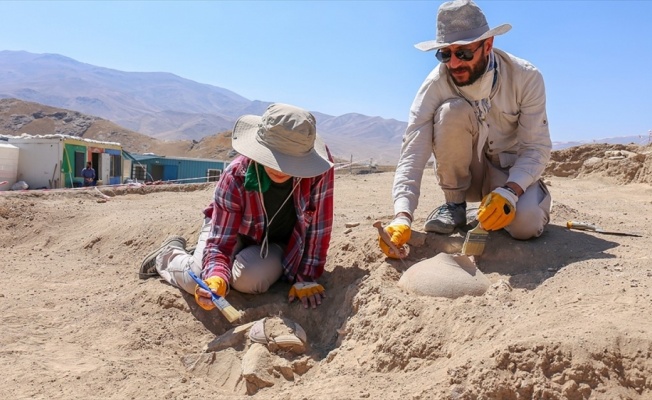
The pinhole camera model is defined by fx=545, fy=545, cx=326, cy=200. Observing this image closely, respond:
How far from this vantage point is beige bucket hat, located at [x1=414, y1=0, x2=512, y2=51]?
262 cm

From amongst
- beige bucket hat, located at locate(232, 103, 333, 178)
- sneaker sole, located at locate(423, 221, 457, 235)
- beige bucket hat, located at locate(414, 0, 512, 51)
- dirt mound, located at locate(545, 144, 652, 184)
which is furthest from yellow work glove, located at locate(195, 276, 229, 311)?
dirt mound, located at locate(545, 144, 652, 184)

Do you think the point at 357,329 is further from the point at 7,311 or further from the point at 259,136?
the point at 7,311

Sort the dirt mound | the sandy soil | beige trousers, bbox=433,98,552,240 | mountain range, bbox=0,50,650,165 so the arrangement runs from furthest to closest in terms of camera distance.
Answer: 1. mountain range, bbox=0,50,650,165
2. the dirt mound
3. beige trousers, bbox=433,98,552,240
4. the sandy soil

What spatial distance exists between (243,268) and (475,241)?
3.90 ft

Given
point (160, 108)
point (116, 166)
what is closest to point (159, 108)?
point (160, 108)

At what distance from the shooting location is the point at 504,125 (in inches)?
119

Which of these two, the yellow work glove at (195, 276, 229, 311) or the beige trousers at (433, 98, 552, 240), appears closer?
the yellow work glove at (195, 276, 229, 311)

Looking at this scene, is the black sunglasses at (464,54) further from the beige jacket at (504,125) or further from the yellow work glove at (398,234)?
the yellow work glove at (398,234)

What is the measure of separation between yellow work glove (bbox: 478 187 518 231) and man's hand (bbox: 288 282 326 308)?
0.89 metres

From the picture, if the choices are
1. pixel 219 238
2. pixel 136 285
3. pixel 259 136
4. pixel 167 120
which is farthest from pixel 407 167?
pixel 167 120

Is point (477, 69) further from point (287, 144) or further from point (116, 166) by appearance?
point (116, 166)

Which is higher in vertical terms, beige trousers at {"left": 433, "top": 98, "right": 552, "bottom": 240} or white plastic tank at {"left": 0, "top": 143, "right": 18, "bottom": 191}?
beige trousers at {"left": 433, "top": 98, "right": 552, "bottom": 240}

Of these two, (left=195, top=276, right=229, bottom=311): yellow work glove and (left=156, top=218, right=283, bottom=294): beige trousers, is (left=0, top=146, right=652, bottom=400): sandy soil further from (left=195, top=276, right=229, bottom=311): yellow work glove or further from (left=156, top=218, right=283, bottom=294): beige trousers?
(left=195, top=276, right=229, bottom=311): yellow work glove

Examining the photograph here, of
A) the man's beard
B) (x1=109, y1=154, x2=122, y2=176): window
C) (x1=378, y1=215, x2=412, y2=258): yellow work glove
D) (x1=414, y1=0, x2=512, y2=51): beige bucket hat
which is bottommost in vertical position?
(x1=109, y1=154, x2=122, y2=176): window
